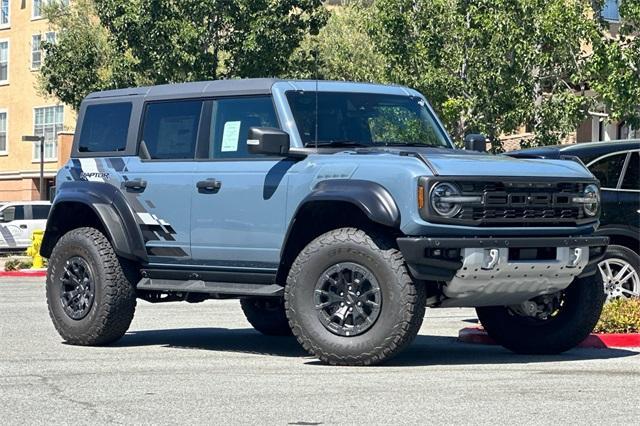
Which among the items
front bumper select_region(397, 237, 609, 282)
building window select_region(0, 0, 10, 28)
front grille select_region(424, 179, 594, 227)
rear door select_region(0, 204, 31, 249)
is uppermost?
building window select_region(0, 0, 10, 28)

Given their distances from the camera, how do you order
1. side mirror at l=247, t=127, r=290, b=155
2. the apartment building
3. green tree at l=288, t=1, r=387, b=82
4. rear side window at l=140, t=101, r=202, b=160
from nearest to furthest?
side mirror at l=247, t=127, r=290, b=155 < rear side window at l=140, t=101, r=202, b=160 < green tree at l=288, t=1, r=387, b=82 < the apartment building

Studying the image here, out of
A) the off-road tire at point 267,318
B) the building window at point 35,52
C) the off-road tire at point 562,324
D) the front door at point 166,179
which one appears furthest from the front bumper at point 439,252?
the building window at point 35,52

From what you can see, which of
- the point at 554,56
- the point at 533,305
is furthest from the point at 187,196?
the point at 554,56

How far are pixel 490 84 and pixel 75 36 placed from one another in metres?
16.7

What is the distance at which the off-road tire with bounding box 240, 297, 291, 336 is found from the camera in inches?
541

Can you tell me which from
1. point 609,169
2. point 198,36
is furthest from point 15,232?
point 609,169

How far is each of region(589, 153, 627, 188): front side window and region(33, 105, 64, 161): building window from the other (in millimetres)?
50935

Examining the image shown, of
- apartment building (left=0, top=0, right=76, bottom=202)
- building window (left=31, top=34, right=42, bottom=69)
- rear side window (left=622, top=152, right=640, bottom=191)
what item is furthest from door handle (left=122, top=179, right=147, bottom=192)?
building window (left=31, top=34, right=42, bottom=69)

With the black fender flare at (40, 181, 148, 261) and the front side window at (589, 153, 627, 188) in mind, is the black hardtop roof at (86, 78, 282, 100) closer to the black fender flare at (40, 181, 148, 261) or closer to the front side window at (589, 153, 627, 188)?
the black fender flare at (40, 181, 148, 261)

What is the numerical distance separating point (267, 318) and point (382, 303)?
353 centimetres

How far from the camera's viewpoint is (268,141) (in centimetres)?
1098

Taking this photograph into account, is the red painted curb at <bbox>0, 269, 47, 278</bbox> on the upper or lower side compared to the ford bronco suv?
lower

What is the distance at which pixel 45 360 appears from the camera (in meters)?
11.3

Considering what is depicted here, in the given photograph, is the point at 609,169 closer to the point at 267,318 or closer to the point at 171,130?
the point at 267,318
